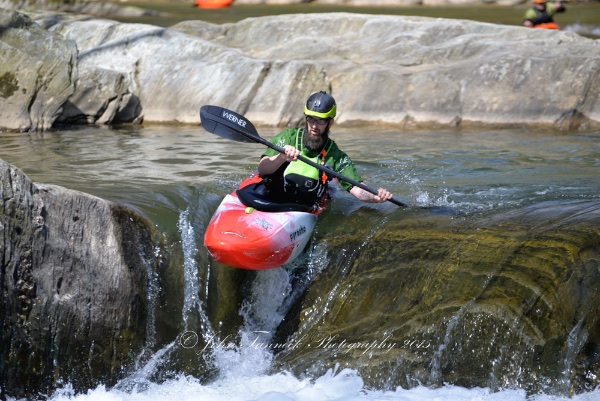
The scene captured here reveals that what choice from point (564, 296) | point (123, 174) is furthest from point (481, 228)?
point (123, 174)

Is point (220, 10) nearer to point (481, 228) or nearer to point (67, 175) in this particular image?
point (67, 175)

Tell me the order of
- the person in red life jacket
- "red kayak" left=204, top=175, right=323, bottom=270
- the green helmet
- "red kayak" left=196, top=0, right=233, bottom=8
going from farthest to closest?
1. "red kayak" left=196, top=0, right=233, bottom=8
2. the person in red life jacket
3. the green helmet
4. "red kayak" left=204, top=175, right=323, bottom=270

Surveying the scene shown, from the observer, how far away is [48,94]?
1006cm

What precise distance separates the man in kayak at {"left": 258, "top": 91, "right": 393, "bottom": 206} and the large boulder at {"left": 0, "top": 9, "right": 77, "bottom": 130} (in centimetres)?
520

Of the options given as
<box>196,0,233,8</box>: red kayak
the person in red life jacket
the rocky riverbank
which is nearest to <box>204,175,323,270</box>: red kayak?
the rocky riverbank

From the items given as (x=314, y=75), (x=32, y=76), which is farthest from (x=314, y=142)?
(x=32, y=76)

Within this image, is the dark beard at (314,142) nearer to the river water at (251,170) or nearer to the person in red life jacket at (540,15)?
the river water at (251,170)

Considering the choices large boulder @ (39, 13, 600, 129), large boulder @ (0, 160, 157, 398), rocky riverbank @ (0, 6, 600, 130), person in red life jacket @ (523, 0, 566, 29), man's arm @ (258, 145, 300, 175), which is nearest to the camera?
large boulder @ (0, 160, 157, 398)

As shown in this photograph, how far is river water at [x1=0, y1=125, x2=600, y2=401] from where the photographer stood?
16.0 feet

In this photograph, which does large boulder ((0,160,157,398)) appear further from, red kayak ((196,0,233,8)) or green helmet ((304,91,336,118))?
red kayak ((196,0,233,8))

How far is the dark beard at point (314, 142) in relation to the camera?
5.65 meters

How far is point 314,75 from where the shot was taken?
1075cm

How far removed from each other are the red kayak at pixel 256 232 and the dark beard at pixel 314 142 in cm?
48

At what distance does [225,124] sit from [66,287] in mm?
1742
